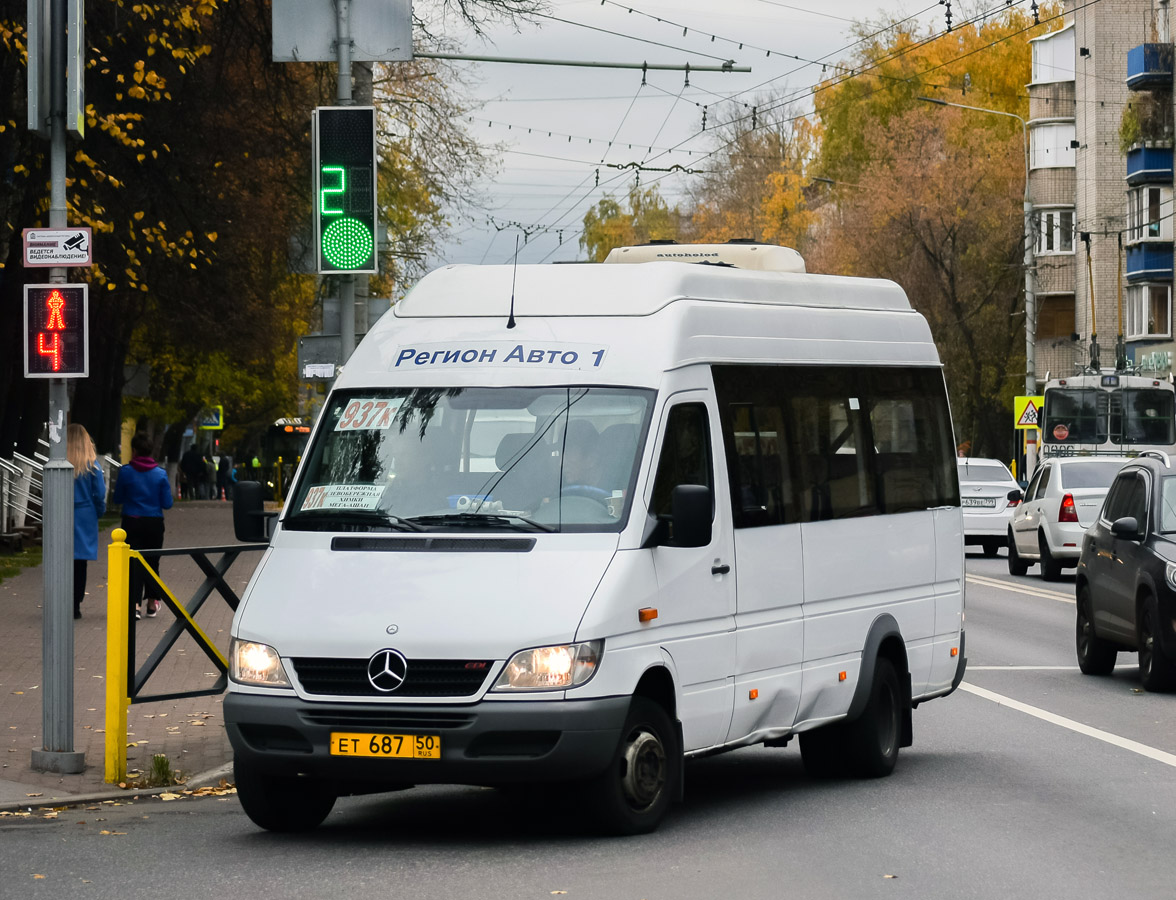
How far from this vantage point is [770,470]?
33.8 feet

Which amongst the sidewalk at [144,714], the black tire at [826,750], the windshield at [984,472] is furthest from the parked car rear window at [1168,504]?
the windshield at [984,472]

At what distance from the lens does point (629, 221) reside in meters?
117

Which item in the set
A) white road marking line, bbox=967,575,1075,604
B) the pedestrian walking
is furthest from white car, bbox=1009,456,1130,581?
the pedestrian walking

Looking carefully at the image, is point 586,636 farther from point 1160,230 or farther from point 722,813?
point 1160,230

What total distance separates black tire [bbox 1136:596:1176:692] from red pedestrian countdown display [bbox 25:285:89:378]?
26.1 ft

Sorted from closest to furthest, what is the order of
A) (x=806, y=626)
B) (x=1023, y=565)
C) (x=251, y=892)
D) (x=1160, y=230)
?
(x=251, y=892)
(x=806, y=626)
(x=1023, y=565)
(x=1160, y=230)

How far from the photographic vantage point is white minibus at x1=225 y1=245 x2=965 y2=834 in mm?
8500

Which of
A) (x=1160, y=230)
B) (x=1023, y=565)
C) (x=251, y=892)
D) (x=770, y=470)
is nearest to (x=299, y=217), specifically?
(x=1023, y=565)

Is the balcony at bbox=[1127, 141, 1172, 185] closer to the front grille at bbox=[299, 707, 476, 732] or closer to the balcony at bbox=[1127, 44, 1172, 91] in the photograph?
the balcony at bbox=[1127, 44, 1172, 91]

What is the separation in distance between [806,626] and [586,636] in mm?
2291

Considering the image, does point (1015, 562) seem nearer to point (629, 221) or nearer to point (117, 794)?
point (117, 794)

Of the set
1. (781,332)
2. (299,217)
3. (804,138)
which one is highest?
(804,138)

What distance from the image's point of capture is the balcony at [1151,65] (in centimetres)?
6538

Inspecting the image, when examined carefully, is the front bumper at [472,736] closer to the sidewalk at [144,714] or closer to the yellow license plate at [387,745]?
the yellow license plate at [387,745]
